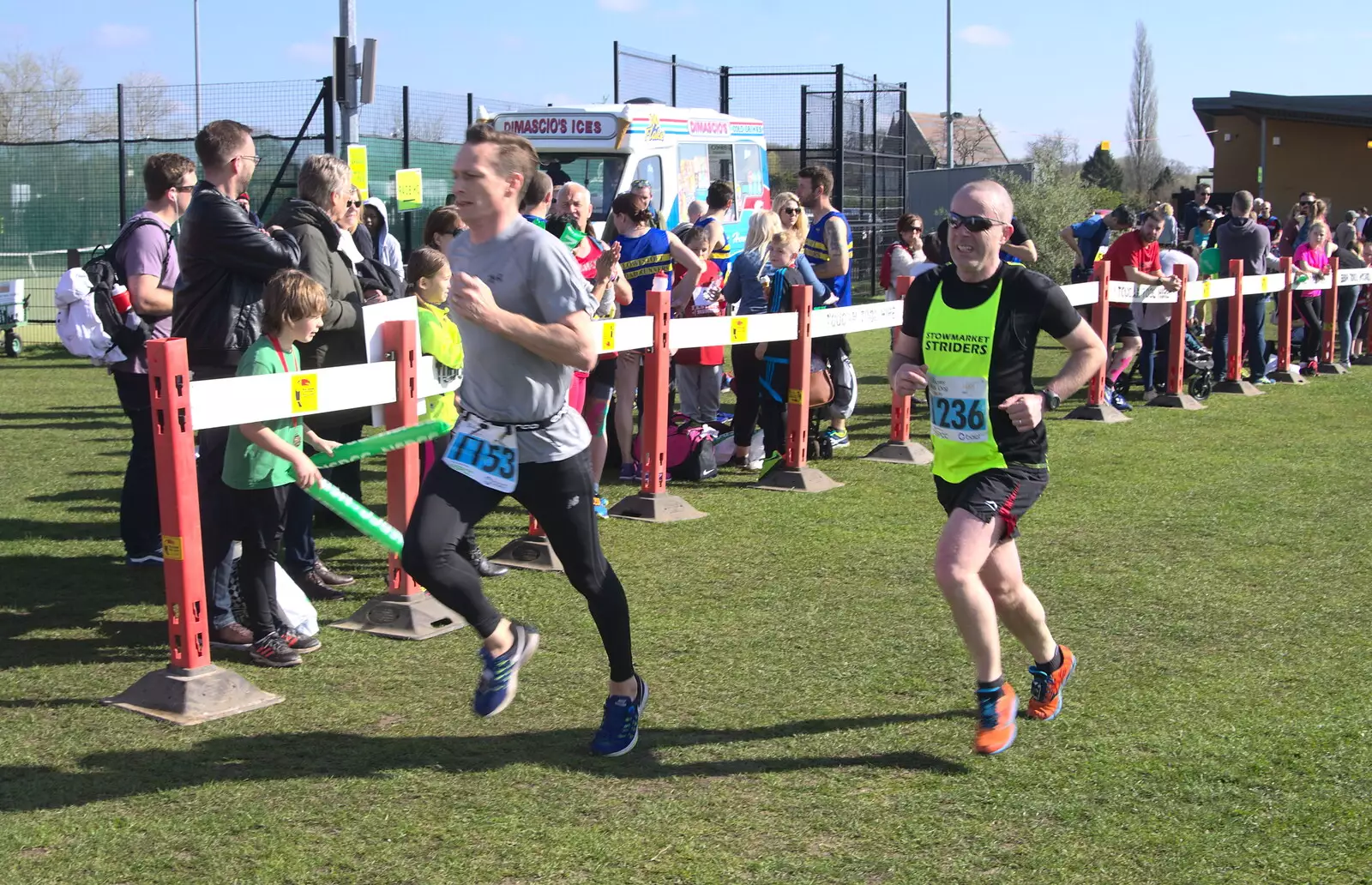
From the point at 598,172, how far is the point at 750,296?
8.16 m

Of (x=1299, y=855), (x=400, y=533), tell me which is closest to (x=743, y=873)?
(x=1299, y=855)

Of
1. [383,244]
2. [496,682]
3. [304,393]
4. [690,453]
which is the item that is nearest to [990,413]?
[496,682]

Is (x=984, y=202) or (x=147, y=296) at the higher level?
(x=984, y=202)

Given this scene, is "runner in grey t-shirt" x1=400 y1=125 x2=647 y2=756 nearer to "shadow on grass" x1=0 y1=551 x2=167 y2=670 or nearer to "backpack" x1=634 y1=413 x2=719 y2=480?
"shadow on grass" x1=0 y1=551 x2=167 y2=670

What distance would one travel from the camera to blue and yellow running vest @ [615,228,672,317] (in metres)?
9.67

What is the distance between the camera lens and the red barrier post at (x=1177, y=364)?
14.0 m

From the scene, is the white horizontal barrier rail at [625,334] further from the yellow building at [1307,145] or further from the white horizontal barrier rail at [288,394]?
the yellow building at [1307,145]

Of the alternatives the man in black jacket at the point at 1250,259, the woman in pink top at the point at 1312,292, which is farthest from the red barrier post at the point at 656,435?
the woman in pink top at the point at 1312,292

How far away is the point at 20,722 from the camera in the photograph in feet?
16.2

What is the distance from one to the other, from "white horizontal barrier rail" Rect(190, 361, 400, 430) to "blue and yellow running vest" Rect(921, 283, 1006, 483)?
244cm

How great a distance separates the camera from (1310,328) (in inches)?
697

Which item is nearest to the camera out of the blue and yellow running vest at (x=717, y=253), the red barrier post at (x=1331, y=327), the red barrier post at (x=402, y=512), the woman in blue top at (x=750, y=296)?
the red barrier post at (x=402, y=512)

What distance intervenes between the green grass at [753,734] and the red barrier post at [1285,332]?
28.3ft

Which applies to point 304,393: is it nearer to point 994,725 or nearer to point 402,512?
point 402,512
